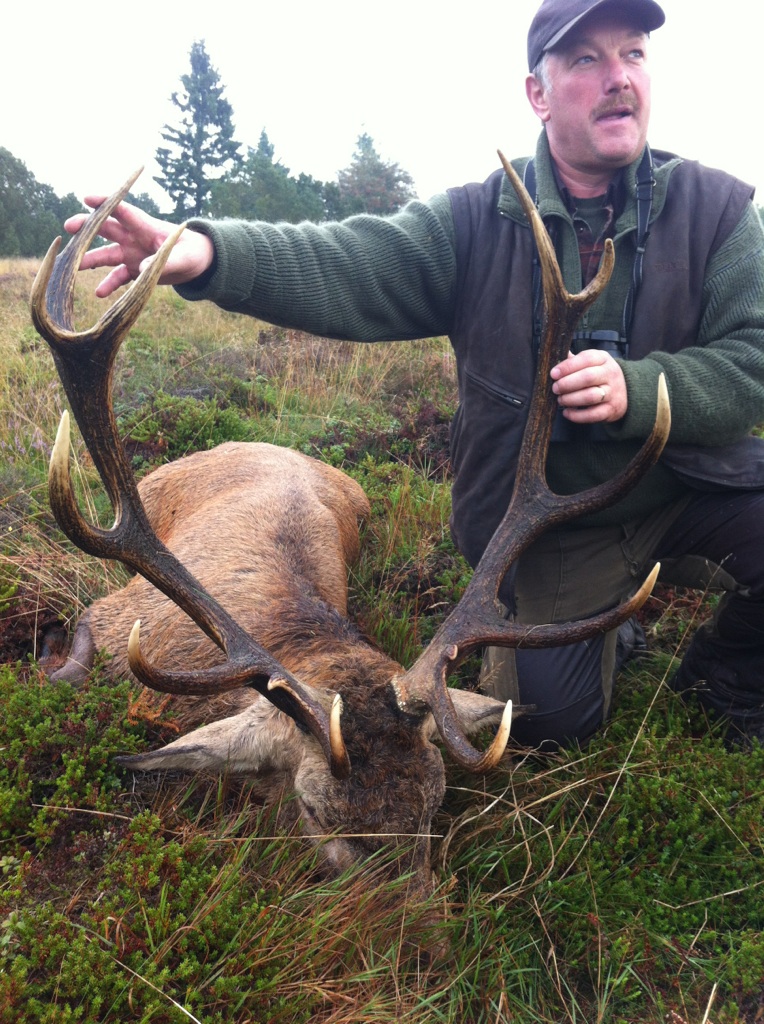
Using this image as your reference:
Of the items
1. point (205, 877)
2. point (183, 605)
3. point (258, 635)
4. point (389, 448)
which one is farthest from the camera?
point (389, 448)

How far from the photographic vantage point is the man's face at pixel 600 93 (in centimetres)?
329

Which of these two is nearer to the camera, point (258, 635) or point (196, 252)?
point (196, 252)

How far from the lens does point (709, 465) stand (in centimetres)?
342

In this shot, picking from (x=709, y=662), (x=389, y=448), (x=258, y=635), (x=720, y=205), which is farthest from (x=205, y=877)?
(x=389, y=448)

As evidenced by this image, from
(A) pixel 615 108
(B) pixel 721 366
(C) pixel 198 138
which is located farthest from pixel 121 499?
(C) pixel 198 138

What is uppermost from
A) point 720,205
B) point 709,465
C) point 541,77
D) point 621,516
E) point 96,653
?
point 541,77

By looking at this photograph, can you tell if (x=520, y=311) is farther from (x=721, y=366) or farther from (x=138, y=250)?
(x=138, y=250)

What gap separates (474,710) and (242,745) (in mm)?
917

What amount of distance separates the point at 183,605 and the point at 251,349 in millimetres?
6529

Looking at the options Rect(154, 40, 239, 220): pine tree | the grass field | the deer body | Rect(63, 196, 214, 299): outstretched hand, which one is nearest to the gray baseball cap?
Rect(63, 196, 214, 299): outstretched hand

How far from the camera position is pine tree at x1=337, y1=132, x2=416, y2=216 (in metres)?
29.8

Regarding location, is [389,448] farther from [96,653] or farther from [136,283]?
[136,283]

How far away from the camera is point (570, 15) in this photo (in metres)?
3.28

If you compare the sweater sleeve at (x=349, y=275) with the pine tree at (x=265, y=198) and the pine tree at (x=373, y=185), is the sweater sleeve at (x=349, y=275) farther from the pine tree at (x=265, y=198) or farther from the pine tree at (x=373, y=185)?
the pine tree at (x=373, y=185)
